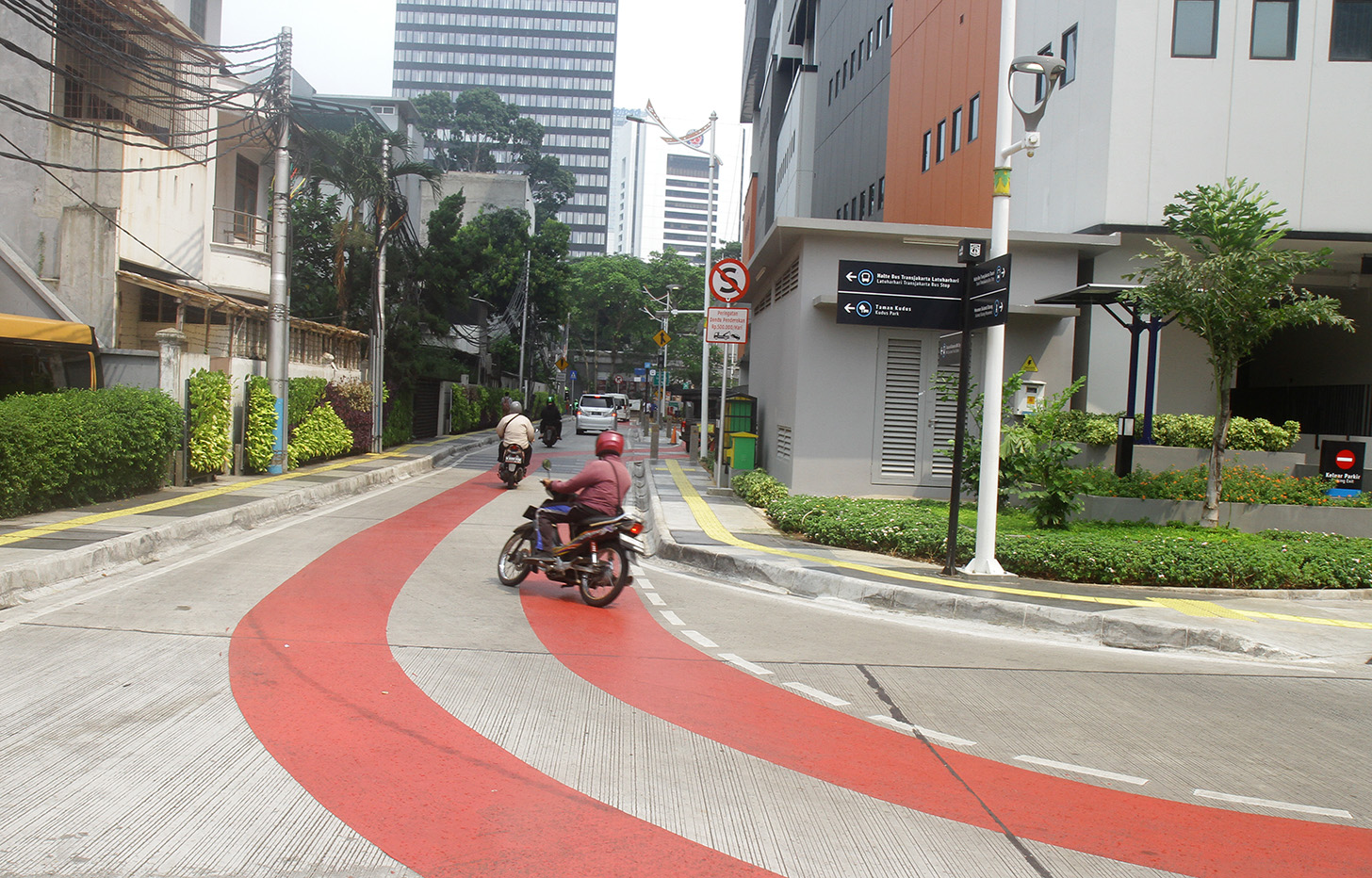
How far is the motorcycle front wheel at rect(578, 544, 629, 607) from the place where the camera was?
914 cm

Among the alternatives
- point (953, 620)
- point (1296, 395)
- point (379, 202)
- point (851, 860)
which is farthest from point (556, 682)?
point (1296, 395)

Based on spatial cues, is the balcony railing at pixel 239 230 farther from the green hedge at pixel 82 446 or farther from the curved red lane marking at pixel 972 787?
the curved red lane marking at pixel 972 787

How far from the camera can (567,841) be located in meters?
3.97

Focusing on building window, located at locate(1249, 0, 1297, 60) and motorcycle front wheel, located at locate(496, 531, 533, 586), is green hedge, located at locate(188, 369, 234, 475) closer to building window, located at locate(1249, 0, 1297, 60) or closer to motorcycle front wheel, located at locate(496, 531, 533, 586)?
motorcycle front wheel, located at locate(496, 531, 533, 586)

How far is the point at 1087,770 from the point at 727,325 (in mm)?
14145

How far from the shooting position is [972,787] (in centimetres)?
489

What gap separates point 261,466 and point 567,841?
16.6m

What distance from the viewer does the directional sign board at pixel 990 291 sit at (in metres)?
10.1

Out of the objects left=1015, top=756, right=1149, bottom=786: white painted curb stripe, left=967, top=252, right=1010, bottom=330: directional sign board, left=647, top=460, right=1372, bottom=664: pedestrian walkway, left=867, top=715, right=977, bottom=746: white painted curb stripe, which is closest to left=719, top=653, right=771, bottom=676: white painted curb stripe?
left=867, top=715, right=977, bottom=746: white painted curb stripe

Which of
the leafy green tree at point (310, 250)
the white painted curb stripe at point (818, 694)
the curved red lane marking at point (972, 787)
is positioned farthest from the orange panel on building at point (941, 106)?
the curved red lane marking at point (972, 787)

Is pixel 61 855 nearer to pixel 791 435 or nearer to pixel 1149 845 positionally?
pixel 1149 845

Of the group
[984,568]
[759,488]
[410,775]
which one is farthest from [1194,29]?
[410,775]

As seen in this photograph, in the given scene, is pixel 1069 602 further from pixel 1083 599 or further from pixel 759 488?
pixel 759 488

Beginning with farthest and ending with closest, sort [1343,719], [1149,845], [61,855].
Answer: [1343,719]
[1149,845]
[61,855]
